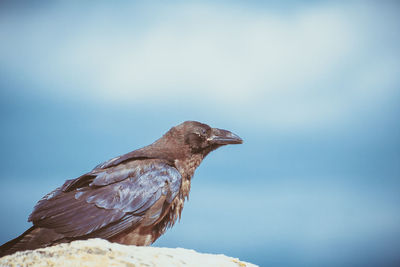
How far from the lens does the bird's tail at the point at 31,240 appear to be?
3.95m

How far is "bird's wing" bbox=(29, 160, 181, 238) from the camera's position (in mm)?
4301

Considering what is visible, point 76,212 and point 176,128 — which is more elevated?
point 176,128

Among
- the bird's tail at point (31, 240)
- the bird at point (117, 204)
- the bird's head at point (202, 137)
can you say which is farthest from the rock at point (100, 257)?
the bird's head at point (202, 137)

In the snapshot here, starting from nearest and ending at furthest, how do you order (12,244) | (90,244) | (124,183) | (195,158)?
(90,244) < (12,244) < (124,183) < (195,158)

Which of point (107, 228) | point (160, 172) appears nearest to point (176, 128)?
point (160, 172)

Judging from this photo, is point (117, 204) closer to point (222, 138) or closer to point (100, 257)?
point (100, 257)

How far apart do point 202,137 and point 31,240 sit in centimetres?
249

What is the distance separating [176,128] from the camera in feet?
18.7

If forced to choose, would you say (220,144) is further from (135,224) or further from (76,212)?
(76,212)

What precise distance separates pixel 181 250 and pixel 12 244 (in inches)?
63.8

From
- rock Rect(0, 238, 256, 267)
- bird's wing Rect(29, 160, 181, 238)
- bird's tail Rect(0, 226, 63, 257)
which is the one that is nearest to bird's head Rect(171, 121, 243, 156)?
bird's wing Rect(29, 160, 181, 238)

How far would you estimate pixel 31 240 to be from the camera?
408 centimetres

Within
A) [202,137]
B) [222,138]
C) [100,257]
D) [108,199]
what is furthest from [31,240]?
[222,138]

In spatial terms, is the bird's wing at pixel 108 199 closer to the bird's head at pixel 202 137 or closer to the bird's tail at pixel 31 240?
the bird's tail at pixel 31 240
